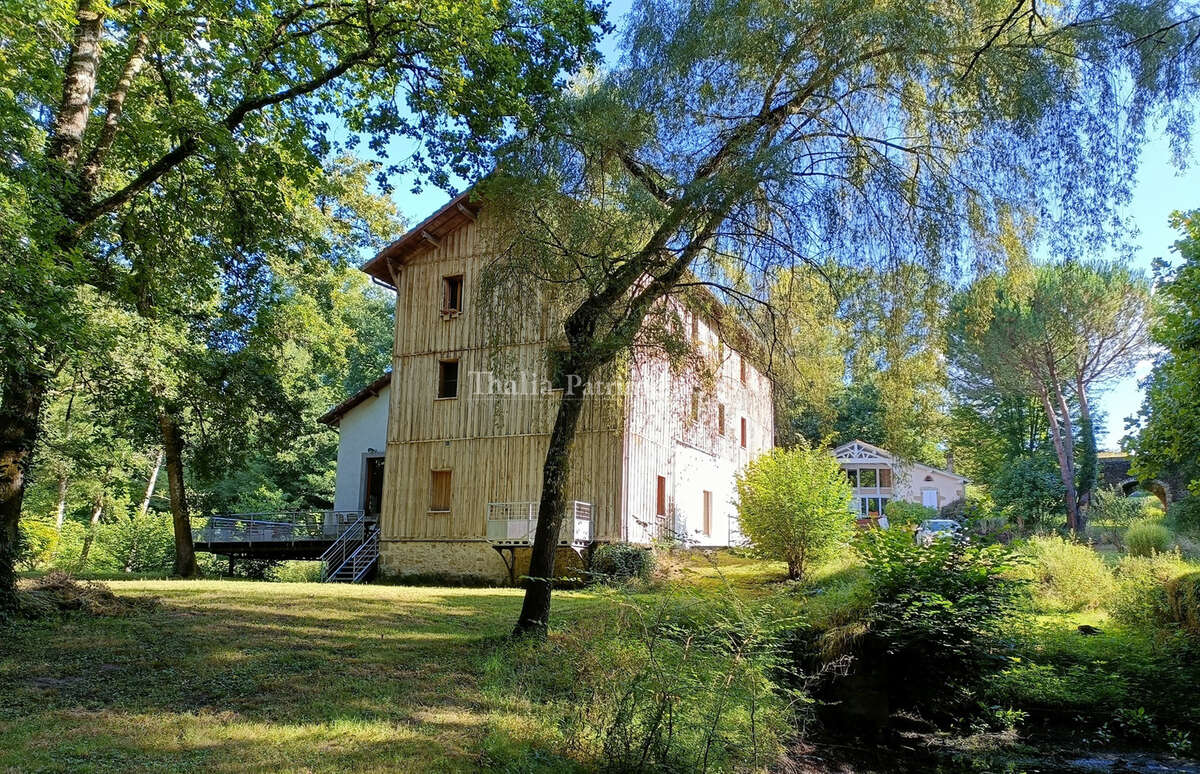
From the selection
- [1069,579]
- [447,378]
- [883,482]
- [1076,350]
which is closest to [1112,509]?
[1076,350]

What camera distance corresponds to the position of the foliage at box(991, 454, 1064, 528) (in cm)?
2644

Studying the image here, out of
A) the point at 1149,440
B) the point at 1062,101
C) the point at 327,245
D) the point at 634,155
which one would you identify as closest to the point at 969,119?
the point at 1062,101

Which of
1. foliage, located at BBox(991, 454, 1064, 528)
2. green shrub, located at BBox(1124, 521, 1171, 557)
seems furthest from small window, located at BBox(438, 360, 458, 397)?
foliage, located at BBox(991, 454, 1064, 528)

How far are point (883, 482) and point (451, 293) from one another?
27406 millimetres

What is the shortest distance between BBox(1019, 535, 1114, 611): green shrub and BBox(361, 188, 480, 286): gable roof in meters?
14.2

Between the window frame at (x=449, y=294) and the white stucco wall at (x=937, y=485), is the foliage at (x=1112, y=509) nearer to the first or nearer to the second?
the white stucco wall at (x=937, y=485)

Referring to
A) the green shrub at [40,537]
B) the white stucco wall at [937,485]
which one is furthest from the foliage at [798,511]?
the white stucco wall at [937,485]

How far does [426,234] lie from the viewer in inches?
751

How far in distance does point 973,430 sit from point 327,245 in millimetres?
35113

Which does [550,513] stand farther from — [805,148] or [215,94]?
[215,94]

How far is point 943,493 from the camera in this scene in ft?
130

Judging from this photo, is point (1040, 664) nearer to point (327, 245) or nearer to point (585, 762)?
point (585, 762)

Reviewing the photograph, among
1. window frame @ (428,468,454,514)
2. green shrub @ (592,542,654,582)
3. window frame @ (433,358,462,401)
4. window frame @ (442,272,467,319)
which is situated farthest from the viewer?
window frame @ (442,272,467,319)

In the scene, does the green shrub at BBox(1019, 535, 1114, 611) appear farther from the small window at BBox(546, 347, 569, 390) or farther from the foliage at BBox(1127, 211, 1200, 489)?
the small window at BBox(546, 347, 569, 390)
